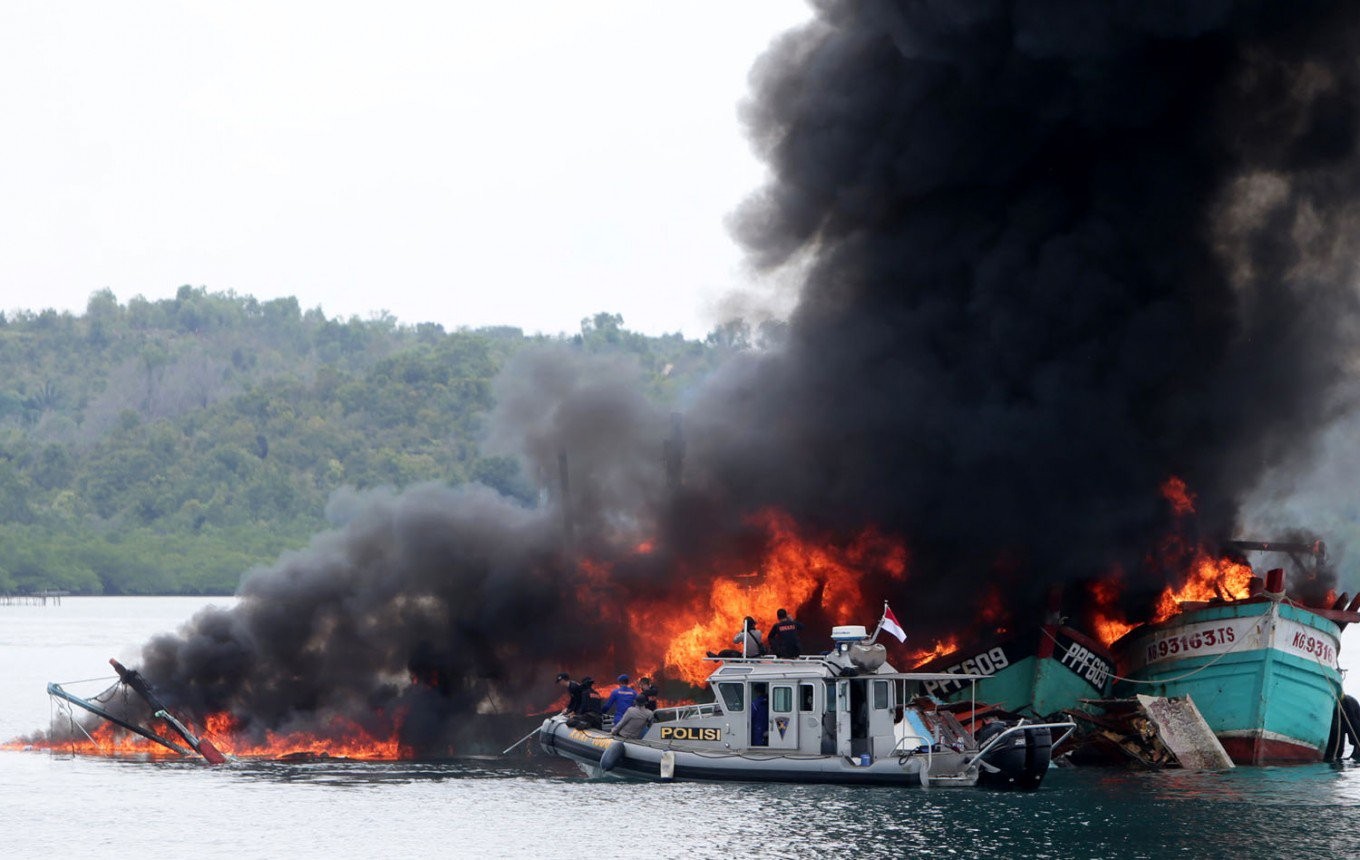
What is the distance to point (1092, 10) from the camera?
61188 millimetres

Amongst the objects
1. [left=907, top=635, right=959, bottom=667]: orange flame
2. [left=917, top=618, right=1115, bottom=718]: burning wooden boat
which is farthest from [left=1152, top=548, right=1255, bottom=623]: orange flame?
[left=907, top=635, right=959, bottom=667]: orange flame

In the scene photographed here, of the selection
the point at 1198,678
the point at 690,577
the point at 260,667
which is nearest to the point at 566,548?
the point at 690,577

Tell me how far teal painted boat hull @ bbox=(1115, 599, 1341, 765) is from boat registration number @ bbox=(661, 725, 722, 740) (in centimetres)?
1489

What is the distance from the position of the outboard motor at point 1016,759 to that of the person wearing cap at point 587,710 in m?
10.3

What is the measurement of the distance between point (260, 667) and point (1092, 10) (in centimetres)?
3225

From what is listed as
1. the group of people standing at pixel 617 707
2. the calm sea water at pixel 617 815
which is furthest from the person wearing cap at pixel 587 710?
the calm sea water at pixel 617 815

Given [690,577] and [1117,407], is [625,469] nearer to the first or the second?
[690,577]

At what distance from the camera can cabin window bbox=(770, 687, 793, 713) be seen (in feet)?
161

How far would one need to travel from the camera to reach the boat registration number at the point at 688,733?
50.1m

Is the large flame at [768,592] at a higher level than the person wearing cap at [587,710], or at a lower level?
higher

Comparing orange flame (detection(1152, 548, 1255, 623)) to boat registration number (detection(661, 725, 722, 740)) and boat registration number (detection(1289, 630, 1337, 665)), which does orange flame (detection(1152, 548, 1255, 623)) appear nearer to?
boat registration number (detection(1289, 630, 1337, 665))

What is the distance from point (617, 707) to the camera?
170 feet

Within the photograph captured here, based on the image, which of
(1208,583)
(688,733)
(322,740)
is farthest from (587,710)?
(1208,583)

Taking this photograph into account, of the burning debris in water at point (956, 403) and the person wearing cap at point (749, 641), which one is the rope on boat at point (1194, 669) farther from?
the person wearing cap at point (749, 641)
